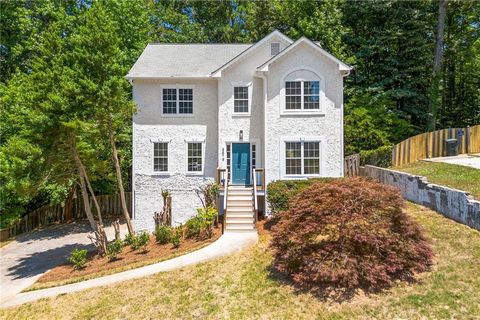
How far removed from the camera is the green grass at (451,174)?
39.4 feet

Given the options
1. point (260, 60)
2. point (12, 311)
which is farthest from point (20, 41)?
point (12, 311)

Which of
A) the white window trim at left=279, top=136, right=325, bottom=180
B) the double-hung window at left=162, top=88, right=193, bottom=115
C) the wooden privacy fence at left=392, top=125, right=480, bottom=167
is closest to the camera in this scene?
the white window trim at left=279, top=136, right=325, bottom=180

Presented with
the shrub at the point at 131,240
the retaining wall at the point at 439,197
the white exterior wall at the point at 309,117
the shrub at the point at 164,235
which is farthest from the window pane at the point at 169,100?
the retaining wall at the point at 439,197

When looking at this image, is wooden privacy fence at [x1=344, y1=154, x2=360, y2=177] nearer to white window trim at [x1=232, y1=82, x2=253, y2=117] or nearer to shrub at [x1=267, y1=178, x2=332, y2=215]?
shrub at [x1=267, y1=178, x2=332, y2=215]

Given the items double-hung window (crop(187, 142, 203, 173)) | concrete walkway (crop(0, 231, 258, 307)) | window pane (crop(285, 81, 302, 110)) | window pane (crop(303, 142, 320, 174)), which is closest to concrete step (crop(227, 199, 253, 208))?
concrete walkway (crop(0, 231, 258, 307))

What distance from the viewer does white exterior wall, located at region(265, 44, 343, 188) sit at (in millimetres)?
15305

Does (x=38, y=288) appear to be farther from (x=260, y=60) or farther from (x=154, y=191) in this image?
(x=260, y=60)

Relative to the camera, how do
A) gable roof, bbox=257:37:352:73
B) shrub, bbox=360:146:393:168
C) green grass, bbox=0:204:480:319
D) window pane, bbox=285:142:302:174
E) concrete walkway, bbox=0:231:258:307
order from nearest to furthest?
1. green grass, bbox=0:204:480:319
2. concrete walkway, bbox=0:231:258:307
3. gable roof, bbox=257:37:352:73
4. window pane, bbox=285:142:302:174
5. shrub, bbox=360:146:393:168

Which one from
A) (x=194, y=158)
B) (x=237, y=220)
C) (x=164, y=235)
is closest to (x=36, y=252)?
(x=164, y=235)

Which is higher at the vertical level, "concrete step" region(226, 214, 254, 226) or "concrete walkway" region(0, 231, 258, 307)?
"concrete step" region(226, 214, 254, 226)

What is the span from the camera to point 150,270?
426 inches

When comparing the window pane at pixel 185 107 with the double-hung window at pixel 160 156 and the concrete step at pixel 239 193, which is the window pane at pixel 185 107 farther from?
the concrete step at pixel 239 193

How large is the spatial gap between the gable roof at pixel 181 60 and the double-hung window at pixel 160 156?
12.0 ft

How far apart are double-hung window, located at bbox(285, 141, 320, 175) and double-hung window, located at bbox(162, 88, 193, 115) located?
5849 mm
